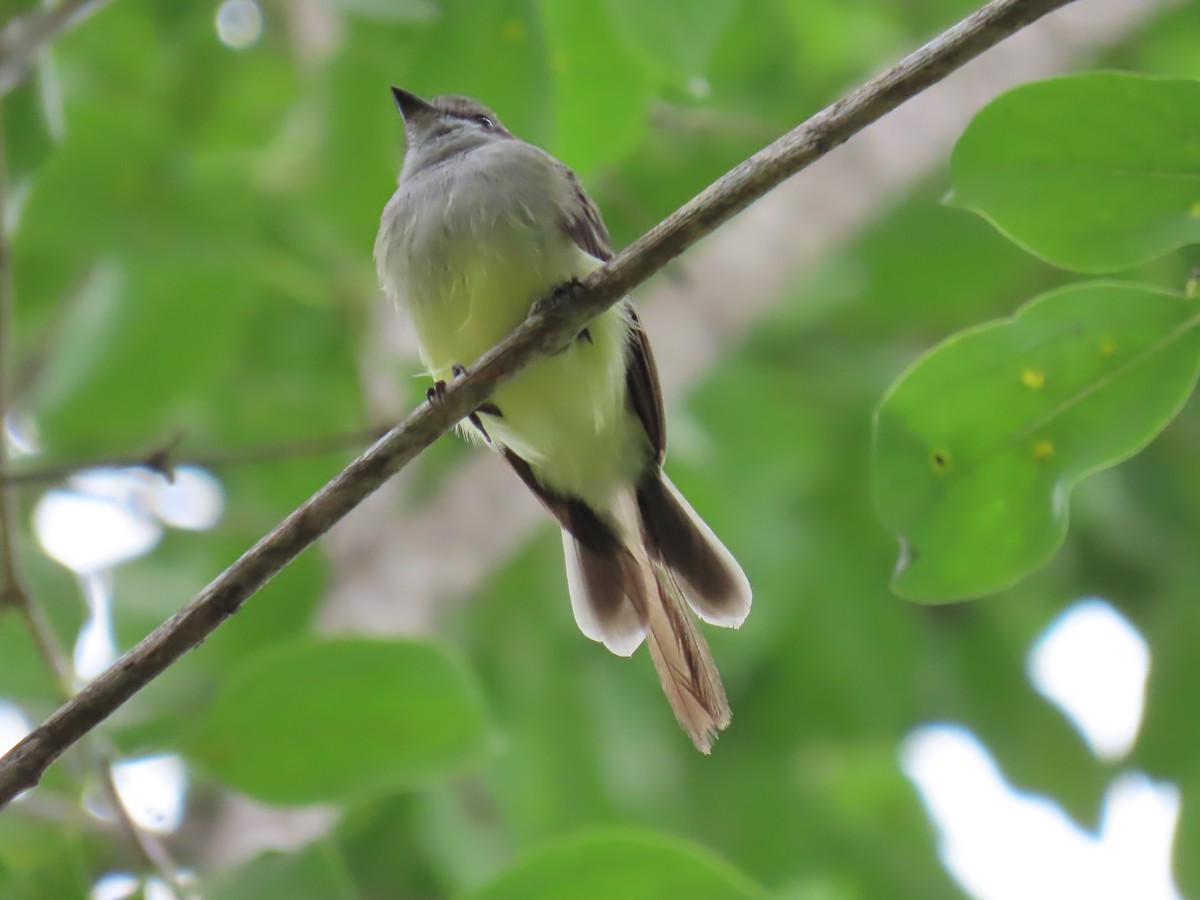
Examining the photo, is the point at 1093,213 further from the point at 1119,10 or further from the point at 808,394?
the point at 1119,10

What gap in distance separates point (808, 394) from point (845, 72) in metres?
1.37

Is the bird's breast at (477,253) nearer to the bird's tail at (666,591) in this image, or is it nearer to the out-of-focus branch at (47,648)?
the bird's tail at (666,591)

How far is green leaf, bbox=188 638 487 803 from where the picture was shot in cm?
267

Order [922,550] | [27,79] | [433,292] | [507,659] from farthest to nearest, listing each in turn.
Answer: [507,659], [433,292], [27,79], [922,550]

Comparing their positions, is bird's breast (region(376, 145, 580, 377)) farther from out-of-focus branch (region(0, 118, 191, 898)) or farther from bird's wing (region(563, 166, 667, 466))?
out-of-focus branch (region(0, 118, 191, 898))

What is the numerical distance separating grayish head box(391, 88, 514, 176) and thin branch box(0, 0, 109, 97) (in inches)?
48.4

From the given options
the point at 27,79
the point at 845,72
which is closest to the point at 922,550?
the point at 27,79

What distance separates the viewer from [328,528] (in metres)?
2.04

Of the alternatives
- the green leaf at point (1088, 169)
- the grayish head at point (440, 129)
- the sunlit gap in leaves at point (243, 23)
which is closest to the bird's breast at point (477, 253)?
the grayish head at point (440, 129)

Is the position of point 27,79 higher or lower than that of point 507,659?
higher

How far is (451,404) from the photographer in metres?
2.13

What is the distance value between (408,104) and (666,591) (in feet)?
4.99

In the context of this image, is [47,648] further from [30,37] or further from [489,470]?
[489,470]

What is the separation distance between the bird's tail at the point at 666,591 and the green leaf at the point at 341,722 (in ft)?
1.44
